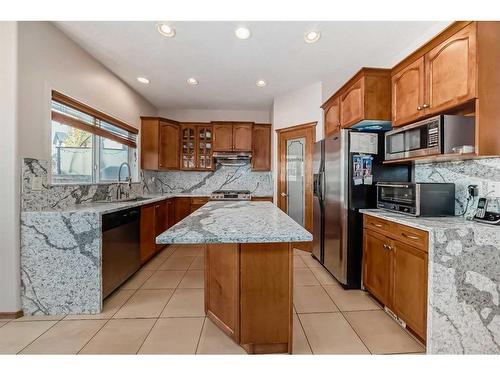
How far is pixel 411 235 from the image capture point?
1.81 metres

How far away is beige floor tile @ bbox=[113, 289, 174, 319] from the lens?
217 cm

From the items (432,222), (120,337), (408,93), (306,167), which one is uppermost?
(408,93)

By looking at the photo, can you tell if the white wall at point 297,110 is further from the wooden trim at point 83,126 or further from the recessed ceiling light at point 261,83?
the wooden trim at point 83,126

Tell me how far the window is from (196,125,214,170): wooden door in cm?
138

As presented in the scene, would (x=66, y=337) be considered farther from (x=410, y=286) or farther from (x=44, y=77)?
(x=410, y=286)

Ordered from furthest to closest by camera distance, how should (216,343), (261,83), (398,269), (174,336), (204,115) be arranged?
(204,115) < (261,83) < (398,269) < (174,336) < (216,343)

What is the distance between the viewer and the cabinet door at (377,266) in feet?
6.94

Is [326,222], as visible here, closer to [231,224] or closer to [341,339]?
[341,339]

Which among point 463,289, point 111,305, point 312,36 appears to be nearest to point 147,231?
point 111,305

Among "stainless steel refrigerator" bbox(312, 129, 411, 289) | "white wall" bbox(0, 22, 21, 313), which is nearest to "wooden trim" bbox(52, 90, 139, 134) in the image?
"white wall" bbox(0, 22, 21, 313)

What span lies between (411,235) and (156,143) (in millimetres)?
4263

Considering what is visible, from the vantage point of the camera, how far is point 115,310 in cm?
223

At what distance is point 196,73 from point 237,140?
1.70 meters
